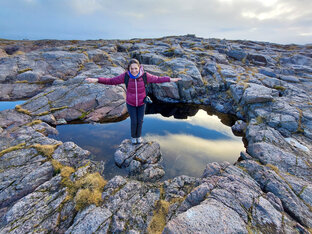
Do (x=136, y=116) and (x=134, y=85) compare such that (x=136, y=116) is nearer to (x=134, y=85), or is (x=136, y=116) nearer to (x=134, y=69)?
(x=134, y=85)

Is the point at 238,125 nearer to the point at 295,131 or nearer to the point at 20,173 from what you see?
the point at 295,131

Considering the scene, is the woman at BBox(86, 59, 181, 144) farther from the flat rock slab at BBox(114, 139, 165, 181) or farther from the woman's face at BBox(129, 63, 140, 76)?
the flat rock slab at BBox(114, 139, 165, 181)

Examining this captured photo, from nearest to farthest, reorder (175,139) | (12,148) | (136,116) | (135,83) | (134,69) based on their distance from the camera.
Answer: (134,69)
(135,83)
(12,148)
(136,116)
(175,139)

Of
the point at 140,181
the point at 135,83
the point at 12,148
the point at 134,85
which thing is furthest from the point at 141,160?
the point at 12,148

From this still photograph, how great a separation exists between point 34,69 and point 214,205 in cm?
3717

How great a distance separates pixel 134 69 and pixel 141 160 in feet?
24.7

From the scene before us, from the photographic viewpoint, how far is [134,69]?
10008mm

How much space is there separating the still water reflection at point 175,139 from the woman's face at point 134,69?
25.8ft

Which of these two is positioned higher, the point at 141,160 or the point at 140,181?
the point at 141,160

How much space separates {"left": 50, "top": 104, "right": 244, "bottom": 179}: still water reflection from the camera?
13.2 m

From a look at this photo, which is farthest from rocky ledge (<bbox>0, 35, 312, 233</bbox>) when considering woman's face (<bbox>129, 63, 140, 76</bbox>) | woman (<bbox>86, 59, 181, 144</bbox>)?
woman's face (<bbox>129, 63, 140, 76</bbox>)

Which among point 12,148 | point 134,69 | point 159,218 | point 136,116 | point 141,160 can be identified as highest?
point 134,69

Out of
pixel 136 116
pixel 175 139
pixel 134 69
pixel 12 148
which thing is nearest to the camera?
pixel 134 69

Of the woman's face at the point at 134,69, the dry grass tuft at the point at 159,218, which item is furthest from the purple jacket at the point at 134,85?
the dry grass tuft at the point at 159,218
